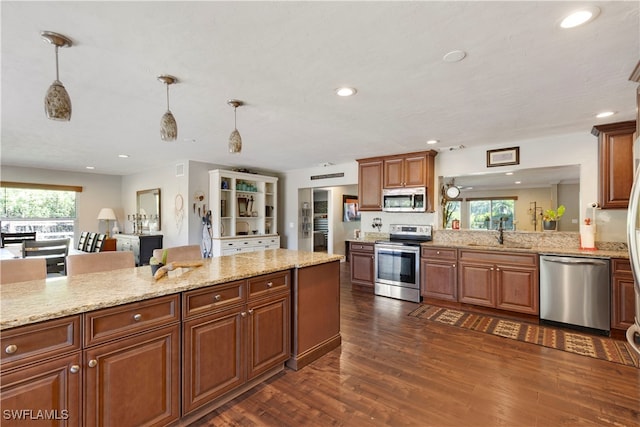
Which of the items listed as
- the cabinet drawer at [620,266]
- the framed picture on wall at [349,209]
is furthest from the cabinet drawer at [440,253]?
the framed picture on wall at [349,209]

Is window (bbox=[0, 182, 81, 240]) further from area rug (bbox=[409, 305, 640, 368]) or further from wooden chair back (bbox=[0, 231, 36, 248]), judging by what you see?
area rug (bbox=[409, 305, 640, 368])

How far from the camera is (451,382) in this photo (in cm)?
235

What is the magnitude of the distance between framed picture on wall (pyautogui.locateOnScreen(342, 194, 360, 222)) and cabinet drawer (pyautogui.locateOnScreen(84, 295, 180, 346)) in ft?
23.4

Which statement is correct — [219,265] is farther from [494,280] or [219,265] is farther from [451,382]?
[494,280]

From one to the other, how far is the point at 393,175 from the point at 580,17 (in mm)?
3471

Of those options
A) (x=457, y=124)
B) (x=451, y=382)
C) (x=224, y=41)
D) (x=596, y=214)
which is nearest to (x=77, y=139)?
(x=224, y=41)

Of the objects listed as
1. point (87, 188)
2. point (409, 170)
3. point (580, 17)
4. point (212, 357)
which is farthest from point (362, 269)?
point (87, 188)

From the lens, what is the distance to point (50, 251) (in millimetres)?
4488

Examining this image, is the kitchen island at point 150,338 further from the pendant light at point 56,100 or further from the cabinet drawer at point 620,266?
the cabinet drawer at point 620,266

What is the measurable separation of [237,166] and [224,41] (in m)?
4.85

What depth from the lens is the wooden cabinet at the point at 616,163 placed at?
3291 mm

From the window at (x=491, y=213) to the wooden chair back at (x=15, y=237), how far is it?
7.87 m

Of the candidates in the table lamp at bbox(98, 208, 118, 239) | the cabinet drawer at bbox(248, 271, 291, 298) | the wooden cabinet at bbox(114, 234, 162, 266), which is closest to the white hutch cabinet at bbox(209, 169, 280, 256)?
the wooden cabinet at bbox(114, 234, 162, 266)

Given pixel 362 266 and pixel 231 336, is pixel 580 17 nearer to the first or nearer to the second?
pixel 231 336
